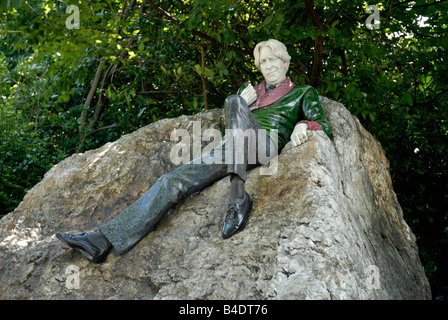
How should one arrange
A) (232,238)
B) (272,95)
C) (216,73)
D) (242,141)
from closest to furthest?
(232,238) → (242,141) → (272,95) → (216,73)

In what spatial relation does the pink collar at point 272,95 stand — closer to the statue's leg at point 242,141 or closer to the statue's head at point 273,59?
the statue's head at point 273,59

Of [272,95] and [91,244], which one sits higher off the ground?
[272,95]

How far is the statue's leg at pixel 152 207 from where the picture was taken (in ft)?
9.57

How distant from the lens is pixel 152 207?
2979mm

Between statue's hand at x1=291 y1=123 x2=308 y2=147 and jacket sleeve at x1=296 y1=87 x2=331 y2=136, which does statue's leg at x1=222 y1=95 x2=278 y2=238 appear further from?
jacket sleeve at x1=296 y1=87 x2=331 y2=136

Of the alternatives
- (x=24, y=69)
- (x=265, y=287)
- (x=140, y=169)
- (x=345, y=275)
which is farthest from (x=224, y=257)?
(x=24, y=69)

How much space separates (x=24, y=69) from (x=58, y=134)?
0.99m

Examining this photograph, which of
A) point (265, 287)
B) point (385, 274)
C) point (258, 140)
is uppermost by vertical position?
point (258, 140)

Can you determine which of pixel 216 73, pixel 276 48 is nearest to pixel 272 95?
pixel 276 48

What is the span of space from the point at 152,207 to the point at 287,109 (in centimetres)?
122

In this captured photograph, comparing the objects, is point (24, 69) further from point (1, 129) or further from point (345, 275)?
point (345, 275)

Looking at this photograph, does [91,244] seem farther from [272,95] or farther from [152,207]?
[272,95]

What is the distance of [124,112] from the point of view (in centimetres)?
598

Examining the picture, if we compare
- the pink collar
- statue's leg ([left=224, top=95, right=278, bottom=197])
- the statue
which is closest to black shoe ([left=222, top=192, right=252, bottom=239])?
the statue
